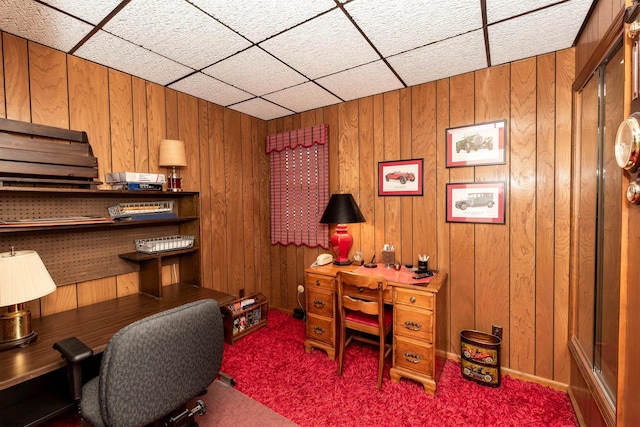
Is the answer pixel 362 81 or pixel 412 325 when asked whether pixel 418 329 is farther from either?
pixel 362 81

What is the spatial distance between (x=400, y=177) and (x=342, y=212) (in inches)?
25.8

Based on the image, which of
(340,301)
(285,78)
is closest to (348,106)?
(285,78)

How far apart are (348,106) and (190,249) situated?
2121mm

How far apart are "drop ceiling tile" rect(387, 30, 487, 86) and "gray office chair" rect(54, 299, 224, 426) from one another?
2.19 meters

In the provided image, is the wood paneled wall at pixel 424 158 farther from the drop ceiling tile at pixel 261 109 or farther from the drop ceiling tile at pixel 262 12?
the drop ceiling tile at pixel 262 12

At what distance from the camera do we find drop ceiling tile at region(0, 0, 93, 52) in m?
1.61

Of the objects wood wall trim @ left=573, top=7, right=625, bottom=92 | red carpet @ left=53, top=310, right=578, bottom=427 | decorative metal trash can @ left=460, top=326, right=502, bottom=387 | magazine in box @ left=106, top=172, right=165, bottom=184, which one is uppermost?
wood wall trim @ left=573, top=7, right=625, bottom=92

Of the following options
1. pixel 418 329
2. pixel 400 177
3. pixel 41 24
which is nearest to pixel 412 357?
pixel 418 329

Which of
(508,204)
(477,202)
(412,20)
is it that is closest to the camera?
(412,20)

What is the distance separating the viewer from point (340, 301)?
2350mm

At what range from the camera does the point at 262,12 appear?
5.46 feet

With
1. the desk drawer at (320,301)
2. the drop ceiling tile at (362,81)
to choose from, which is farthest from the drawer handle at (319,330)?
the drop ceiling tile at (362,81)

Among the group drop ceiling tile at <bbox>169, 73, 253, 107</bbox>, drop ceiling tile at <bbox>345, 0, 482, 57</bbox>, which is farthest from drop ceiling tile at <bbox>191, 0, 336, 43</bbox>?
drop ceiling tile at <bbox>169, 73, 253, 107</bbox>

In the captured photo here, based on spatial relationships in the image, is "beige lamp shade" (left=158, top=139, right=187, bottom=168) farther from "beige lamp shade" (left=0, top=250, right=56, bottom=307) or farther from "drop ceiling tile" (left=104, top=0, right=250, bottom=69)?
"beige lamp shade" (left=0, top=250, right=56, bottom=307)
